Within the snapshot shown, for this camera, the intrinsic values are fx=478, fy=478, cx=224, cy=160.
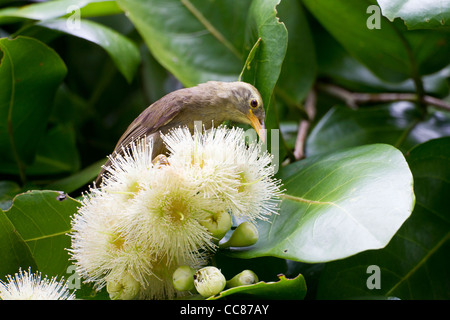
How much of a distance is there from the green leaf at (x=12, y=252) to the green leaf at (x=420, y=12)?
115 cm

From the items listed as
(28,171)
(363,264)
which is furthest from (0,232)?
(363,264)

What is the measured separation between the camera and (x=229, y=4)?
198 centimetres

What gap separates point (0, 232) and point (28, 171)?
0.80 meters

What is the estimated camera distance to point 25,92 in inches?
66.3

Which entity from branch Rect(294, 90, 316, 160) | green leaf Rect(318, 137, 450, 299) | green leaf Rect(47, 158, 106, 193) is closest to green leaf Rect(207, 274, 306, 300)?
green leaf Rect(318, 137, 450, 299)

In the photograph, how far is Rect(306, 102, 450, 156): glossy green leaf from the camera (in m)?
1.89

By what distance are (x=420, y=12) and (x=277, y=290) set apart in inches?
32.9

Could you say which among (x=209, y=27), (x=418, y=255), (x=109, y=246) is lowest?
(x=418, y=255)

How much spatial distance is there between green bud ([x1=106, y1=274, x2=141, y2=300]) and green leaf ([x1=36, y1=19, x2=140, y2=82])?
3.16 feet

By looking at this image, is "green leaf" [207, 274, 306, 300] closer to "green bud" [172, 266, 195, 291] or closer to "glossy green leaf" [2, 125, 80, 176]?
"green bud" [172, 266, 195, 291]

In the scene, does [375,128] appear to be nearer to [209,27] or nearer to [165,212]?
[209,27]

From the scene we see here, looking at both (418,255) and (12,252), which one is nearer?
(12,252)

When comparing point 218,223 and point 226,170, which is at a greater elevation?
point 226,170

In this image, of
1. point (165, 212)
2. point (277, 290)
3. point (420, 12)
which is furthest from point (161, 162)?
point (420, 12)
